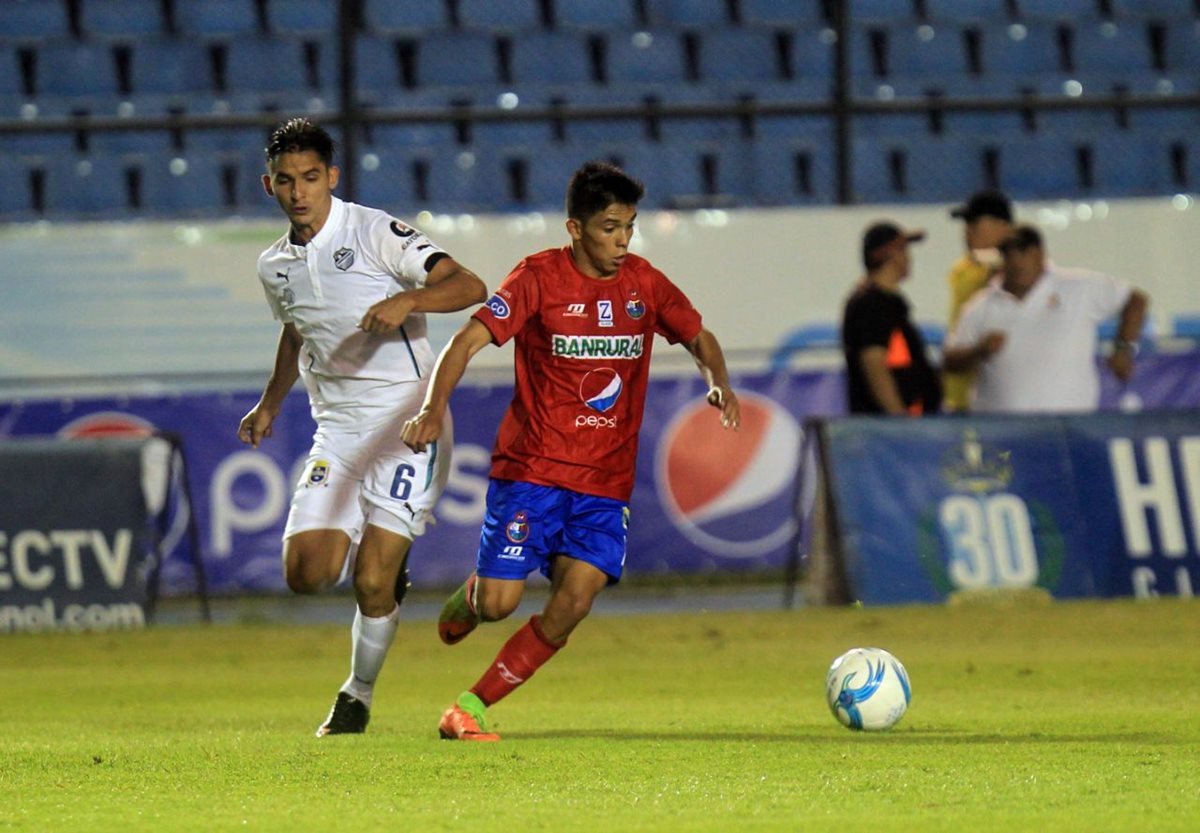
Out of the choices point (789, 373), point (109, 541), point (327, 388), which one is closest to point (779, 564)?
point (789, 373)

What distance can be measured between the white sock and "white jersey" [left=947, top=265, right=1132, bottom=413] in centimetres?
633

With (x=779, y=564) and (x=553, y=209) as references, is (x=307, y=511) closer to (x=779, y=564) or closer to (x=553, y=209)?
(x=779, y=564)

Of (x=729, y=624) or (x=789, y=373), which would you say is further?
(x=789, y=373)

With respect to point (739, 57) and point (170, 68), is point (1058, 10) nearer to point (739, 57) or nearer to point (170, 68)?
point (739, 57)

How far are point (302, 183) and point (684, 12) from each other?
11.3 m

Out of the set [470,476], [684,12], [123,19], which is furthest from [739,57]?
[470,476]

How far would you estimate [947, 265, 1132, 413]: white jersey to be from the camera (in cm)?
1259

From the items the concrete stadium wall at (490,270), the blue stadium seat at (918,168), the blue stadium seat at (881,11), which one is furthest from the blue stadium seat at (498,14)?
the concrete stadium wall at (490,270)

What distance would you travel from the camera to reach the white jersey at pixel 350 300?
7.37 metres

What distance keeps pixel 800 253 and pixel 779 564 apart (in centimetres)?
233

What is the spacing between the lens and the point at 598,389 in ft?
23.4

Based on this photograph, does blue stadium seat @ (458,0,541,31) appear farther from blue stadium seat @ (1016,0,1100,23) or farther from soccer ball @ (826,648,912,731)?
soccer ball @ (826,648,912,731)

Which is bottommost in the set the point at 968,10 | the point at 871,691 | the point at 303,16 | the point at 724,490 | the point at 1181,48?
the point at 871,691

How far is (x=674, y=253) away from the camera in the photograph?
14383 millimetres
